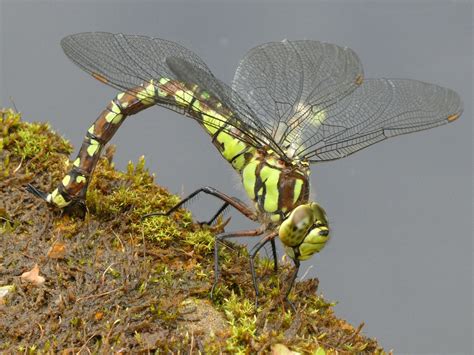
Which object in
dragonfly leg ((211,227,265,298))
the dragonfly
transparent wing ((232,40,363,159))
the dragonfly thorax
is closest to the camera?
dragonfly leg ((211,227,265,298))

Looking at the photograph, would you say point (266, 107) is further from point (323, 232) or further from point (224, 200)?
point (323, 232)

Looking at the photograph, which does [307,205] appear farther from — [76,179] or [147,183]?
[76,179]

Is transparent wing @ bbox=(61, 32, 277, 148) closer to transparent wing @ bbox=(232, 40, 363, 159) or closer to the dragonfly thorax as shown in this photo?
the dragonfly thorax

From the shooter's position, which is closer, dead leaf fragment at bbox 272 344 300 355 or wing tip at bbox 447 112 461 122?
dead leaf fragment at bbox 272 344 300 355

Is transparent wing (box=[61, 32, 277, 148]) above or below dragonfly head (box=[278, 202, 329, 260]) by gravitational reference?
above

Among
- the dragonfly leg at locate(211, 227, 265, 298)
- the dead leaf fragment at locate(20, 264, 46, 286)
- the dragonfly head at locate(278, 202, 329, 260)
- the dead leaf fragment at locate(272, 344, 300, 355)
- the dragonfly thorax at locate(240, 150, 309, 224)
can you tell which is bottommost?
the dead leaf fragment at locate(20, 264, 46, 286)

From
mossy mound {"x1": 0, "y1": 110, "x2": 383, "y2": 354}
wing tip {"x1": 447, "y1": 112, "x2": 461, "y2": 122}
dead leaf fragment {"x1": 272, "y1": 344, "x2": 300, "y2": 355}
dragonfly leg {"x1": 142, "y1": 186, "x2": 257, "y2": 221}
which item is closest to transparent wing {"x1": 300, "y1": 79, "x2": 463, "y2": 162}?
wing tip {"x1": 447, "y1": 112, "x2": 461, "y2": 122}

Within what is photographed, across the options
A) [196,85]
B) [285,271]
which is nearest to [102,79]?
[196,85]
